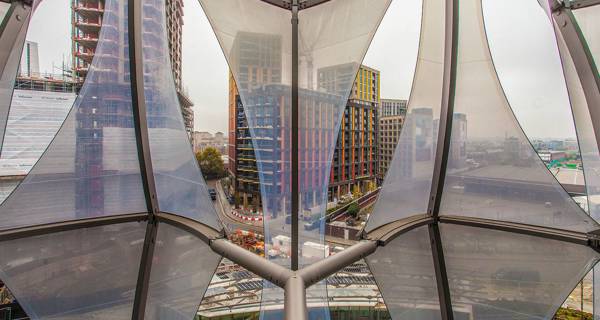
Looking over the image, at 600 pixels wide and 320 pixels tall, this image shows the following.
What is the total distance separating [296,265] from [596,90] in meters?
3.01

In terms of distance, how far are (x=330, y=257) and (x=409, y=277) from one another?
1805 millimetres

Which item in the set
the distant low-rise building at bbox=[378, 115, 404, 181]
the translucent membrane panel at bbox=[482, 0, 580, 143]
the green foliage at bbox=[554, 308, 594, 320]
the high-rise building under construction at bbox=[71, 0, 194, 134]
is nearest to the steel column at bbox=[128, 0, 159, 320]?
the high-rise building under construction at bbox=[71, 0, 194, 134]

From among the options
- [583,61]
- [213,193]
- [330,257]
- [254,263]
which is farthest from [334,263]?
[583,61]

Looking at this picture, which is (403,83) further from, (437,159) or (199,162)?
(199,162)

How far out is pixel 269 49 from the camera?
3.12 meters

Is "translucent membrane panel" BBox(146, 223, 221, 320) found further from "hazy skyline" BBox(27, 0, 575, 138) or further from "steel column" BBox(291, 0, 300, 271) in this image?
"hazy skyline" BBox(27, 0, 575, 138)

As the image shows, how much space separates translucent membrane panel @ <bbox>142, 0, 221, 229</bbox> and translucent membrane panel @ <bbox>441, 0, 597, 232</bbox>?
2912mm

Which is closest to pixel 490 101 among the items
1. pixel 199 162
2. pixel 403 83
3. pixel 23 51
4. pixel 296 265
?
pixel 403 83

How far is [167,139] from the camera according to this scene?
358 centimetres

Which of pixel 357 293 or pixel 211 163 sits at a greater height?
pixel 211 163

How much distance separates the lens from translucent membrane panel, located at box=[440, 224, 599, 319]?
9.61ft

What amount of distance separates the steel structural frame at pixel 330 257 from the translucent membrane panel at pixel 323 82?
29cm

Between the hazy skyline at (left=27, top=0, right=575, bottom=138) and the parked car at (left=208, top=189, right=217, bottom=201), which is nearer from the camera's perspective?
the hazy skyline at (left=27, top=0, right=575, bottom=138)

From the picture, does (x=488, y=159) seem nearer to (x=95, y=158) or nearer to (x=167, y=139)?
(x=167, y=139)
